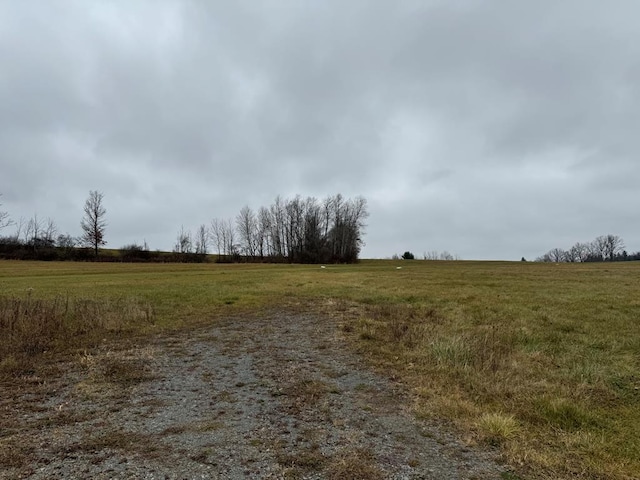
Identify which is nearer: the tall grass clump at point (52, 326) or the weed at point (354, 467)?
the weed at point (354, 467)

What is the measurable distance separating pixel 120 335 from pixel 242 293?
10.5 meters

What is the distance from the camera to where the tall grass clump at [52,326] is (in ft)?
28.6

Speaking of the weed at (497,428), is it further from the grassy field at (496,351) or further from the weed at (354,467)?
the weed at (354,467)

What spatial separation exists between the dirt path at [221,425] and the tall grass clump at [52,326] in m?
1.52

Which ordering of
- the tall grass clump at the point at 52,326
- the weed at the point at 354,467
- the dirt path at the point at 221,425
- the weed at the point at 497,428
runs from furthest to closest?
1. the tall grass clump at the point at 52,326
2. the weed at the point at 497,428
3. the dirt path at the point at 221,425
4. the weed at the point at 354,467

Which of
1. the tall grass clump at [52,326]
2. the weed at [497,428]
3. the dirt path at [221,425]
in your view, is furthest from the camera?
the tall grass clump at [52,326]

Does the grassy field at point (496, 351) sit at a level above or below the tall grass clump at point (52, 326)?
below

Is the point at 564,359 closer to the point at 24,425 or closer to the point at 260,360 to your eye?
the point at 260,360

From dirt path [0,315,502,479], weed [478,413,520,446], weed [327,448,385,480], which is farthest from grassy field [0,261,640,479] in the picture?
weed [327,448,385,480]

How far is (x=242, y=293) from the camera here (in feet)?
71.2

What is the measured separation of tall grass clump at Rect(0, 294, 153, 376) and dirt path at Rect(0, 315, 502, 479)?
4.98 feet

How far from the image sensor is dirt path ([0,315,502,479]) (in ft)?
13.3

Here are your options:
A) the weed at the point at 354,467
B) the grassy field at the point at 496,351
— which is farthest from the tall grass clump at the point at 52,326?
the weed at the point at 354,467

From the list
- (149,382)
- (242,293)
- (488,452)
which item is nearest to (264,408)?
(149,382)
